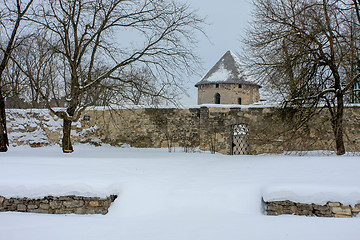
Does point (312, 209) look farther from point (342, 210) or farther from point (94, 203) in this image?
point (94, 203)

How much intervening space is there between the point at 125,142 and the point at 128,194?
6.92m

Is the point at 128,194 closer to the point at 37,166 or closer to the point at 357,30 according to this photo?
the point at 37,166

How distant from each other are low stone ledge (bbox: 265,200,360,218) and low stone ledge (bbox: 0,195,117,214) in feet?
10.5

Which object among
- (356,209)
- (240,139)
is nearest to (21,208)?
(356,209)

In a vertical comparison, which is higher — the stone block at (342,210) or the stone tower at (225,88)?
the stone tower at (225,88)

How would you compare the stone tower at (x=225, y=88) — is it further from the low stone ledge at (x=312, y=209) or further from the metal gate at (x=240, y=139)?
the low stone ledge at (x=312, y=209)

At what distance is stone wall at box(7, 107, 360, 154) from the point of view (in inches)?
492

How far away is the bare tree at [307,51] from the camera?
30.1 feet

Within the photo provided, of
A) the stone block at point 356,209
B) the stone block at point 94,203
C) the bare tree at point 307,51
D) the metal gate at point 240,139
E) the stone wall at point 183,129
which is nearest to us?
the stone block at point 356,209

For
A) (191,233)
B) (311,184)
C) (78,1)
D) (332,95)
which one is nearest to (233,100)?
(332,95)

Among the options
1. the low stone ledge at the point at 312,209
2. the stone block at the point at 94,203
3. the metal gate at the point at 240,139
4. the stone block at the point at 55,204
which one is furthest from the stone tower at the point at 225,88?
the stone block at the point at 55,204

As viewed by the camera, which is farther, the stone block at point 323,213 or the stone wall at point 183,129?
the stone wall at point 183,129

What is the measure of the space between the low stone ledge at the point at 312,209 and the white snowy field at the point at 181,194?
0.11m

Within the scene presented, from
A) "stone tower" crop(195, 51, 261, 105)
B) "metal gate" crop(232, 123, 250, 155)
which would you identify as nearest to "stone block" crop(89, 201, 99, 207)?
"metal gate" crop(232, 123, 250, 155)
